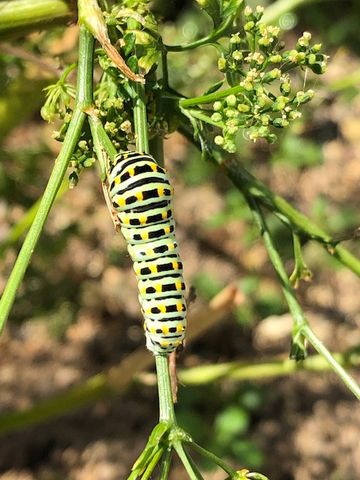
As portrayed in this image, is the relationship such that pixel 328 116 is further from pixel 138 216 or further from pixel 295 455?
pixel 138 216

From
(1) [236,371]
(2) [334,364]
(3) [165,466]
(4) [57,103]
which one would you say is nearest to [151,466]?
A: (3) [165,466]

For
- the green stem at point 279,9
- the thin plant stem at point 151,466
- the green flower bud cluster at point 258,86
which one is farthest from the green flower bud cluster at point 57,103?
the green stem at point 279,9

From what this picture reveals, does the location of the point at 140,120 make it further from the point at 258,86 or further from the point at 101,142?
the point at 258,86

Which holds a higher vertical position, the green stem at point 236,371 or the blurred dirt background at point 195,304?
the blurred dirt background at point 195,304

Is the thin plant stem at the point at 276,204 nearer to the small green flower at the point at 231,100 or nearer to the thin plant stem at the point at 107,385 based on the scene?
the small green flower at the point at 231,100

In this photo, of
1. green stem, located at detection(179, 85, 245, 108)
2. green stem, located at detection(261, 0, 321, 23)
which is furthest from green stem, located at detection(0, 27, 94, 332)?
green stem, located at detection(261, 0, 321, 23)

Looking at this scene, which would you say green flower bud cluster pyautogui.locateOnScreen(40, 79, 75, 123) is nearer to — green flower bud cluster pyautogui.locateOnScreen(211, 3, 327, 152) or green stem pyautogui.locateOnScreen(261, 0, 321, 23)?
green flower bud cluster pyautogui.locateOnScreen(211, 3, 327, 152)
